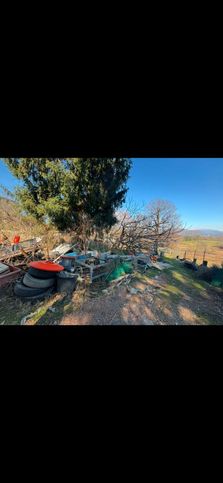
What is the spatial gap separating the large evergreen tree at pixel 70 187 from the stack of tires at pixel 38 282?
1080 millimetres

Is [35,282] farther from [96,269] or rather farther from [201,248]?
[201,248]

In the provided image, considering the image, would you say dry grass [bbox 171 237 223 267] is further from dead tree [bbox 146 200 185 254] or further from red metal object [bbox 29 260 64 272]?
red metal object [bbox 29 260 64 272]

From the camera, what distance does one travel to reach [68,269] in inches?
103

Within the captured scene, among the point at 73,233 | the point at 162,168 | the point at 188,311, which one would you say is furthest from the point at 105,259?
the point at 162,168

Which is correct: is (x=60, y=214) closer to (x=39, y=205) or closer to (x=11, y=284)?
(x=39, y=205)

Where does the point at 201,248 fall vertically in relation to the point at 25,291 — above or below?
above

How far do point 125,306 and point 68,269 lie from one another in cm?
119

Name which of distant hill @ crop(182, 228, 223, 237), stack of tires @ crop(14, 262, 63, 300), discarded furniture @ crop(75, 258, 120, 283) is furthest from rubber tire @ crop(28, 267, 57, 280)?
distant hill @ crop(182, 228, 223, 237)

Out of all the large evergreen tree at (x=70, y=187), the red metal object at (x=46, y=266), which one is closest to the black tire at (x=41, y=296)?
the red metal object at (x=46, y=266)

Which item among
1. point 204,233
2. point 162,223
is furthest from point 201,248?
point 162,223

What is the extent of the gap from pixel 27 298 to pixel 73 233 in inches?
57.4

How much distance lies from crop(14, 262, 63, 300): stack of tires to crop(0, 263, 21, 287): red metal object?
0.52 feet
